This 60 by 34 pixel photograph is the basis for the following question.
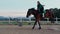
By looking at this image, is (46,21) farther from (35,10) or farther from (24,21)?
(35,10)

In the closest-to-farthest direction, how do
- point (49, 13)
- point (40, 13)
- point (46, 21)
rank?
point (40, 13), point (49, 13), point (46, 21)

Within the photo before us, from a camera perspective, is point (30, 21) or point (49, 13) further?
point (30, 21)

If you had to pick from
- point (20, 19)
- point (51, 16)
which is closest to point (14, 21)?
point (20, 19)

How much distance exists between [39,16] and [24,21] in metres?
10.2

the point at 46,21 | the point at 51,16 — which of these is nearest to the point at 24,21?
the point at 46,21

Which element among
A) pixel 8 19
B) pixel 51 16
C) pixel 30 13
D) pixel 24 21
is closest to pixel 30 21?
pixel 24 21

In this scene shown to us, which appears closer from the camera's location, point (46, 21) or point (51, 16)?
point (51, 16)

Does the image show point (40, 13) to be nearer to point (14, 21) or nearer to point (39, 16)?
point (39, 16)

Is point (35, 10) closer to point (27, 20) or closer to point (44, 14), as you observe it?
point (44, 14)

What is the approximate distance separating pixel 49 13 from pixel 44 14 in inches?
33.9

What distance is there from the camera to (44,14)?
17766 mm

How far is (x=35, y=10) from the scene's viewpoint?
1714cm

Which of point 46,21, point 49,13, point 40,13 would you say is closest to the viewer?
point 40,13

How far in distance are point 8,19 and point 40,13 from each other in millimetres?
11511
